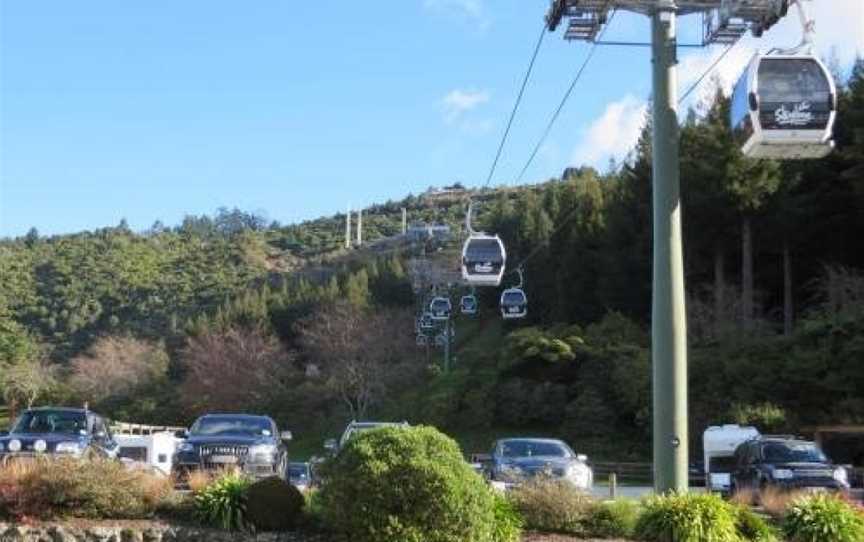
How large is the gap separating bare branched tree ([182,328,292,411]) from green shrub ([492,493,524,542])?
64225 mm

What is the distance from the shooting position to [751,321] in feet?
175

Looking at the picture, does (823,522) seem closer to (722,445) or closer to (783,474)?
(783,474)

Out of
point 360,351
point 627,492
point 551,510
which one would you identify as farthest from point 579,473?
point 360,351

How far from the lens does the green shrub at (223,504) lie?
13766mm

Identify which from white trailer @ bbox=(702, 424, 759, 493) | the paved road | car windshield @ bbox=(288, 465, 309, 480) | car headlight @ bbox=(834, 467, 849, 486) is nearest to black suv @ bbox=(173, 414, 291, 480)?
car windshield @ bbox=(288, 465, 309, 480)

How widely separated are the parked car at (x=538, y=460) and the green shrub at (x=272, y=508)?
6825 millimetres

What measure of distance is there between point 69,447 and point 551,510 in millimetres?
9952

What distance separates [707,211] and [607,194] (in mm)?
22889

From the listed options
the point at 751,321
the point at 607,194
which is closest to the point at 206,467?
the point at 751,321

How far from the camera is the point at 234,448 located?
2081cm

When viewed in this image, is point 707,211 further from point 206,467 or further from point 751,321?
point 206,467

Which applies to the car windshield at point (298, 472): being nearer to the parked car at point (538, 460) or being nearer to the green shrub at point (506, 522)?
the parked car at point (538, 460)

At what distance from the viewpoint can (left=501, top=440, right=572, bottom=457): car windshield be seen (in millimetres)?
23938

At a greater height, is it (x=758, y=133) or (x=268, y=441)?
(x=758, y=133)
